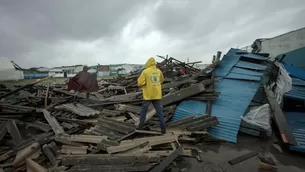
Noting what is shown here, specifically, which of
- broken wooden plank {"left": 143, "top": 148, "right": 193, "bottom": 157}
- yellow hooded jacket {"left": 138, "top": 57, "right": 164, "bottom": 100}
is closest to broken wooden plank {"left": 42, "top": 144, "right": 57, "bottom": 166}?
broken wooden plank {"left": 143, "top": 148, "right": 193, "bottom": 157}

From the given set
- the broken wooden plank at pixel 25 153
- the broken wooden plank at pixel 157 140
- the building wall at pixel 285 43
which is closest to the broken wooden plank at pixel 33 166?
the broken wooden plank at pixel 25 153

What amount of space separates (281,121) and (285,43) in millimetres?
11376

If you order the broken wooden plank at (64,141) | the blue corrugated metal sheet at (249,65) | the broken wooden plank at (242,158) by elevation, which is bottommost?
the broken wooden plank at (242,158)

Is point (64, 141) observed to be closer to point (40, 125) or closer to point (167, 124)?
point (40, 125)

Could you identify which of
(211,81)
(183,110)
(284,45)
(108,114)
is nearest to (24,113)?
(108,114)

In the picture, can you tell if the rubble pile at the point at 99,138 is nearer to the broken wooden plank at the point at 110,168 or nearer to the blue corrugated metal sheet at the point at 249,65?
the broken wooden plank at the point at 110,168

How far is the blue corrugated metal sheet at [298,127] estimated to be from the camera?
3.81m

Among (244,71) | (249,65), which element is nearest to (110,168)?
(244,71)

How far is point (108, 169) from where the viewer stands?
298cm

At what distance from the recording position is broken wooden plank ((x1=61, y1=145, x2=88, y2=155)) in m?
3.56

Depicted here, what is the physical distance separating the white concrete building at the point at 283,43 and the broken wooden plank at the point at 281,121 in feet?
24.9

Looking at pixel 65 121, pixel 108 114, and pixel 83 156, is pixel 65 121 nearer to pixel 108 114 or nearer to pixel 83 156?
pixel 108 114

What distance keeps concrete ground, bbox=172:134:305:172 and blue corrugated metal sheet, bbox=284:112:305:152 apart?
22 cm

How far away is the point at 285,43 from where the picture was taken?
41.7 ft
